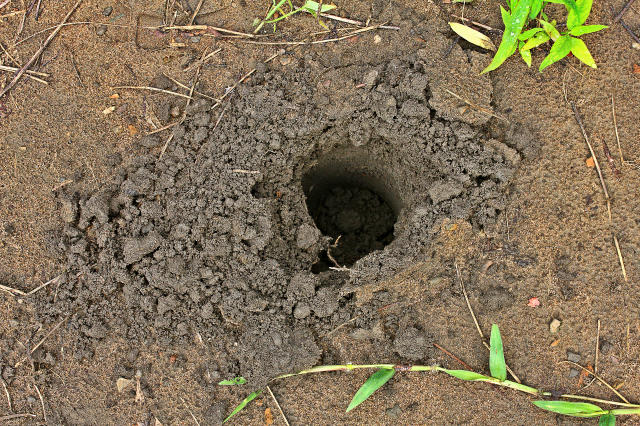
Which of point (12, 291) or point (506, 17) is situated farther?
point (12, 291)

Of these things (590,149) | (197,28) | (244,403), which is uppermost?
(197,28)

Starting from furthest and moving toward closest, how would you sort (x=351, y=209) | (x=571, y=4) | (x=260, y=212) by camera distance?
(x=351, y=209), (x=260, y=212), (x=571, y=4)

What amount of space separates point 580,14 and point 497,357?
1.33m

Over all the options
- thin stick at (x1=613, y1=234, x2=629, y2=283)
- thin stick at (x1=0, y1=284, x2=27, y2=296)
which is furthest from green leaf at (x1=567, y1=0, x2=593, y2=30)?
thin stick at (x1=0, y1=284, x2=27, y2=296)

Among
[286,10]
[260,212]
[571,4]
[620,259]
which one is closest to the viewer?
[571,4]

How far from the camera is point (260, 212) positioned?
1.91m

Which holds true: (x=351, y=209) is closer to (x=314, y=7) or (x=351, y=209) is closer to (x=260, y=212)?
(x=260, y=212)

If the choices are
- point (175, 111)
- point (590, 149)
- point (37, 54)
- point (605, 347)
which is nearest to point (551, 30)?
point (590, 149)

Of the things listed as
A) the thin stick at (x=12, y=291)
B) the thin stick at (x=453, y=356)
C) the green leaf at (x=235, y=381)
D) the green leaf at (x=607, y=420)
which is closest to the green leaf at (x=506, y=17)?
the thin stick at (x=453, y=356)

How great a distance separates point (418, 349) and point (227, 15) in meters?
1.61

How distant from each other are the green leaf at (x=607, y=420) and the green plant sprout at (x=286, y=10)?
6.23 feet

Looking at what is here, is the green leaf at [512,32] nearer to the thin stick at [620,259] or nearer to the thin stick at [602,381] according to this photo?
the thin stick at [620,259]

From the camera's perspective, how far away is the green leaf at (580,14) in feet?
5.77

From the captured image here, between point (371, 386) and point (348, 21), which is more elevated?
point (348, 21)
